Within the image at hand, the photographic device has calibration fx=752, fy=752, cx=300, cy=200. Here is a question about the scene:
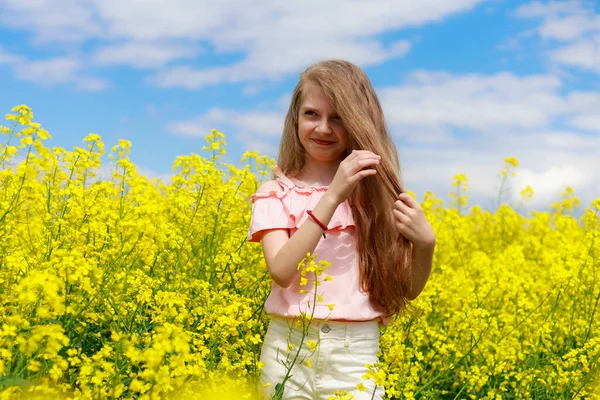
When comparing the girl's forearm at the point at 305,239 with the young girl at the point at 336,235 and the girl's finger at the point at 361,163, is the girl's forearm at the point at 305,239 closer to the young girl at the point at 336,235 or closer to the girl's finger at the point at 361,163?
the young girl at the point at 336,235

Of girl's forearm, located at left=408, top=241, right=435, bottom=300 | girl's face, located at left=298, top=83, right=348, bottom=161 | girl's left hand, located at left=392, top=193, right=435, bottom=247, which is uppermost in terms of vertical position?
girl's face, located at left=298, top=83, right=348, bottom=161

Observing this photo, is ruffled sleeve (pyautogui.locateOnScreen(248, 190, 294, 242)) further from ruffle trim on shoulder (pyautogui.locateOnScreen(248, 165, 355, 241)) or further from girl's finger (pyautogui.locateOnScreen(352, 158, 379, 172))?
girl's finger (pyautogui.locateOnScreen(352, 158, 379, 172))

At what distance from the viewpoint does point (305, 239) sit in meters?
2.73

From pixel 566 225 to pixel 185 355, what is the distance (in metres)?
6.77

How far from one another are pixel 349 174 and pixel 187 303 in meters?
1.01

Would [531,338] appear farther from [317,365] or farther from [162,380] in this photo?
[162,380]

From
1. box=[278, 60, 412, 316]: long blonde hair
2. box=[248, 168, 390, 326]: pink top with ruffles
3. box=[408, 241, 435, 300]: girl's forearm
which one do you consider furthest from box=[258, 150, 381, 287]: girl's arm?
box=[408, 241, 435, 300]: girl's forearm

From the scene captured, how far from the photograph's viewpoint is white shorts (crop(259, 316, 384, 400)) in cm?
283

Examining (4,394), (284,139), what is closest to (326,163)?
(284,139)

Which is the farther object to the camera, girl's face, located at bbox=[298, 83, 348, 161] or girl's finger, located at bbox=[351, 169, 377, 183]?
girl's face, located at bbox=[298, 83, 348, 161]

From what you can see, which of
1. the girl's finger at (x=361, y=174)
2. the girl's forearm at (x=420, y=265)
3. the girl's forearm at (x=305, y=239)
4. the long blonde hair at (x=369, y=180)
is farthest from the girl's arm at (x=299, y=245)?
the girl's forearm at (x=420, y=265)

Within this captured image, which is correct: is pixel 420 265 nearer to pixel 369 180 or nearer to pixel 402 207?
pixel 402 207

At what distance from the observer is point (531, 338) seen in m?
4.28

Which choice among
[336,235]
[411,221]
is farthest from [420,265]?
[336,235]
